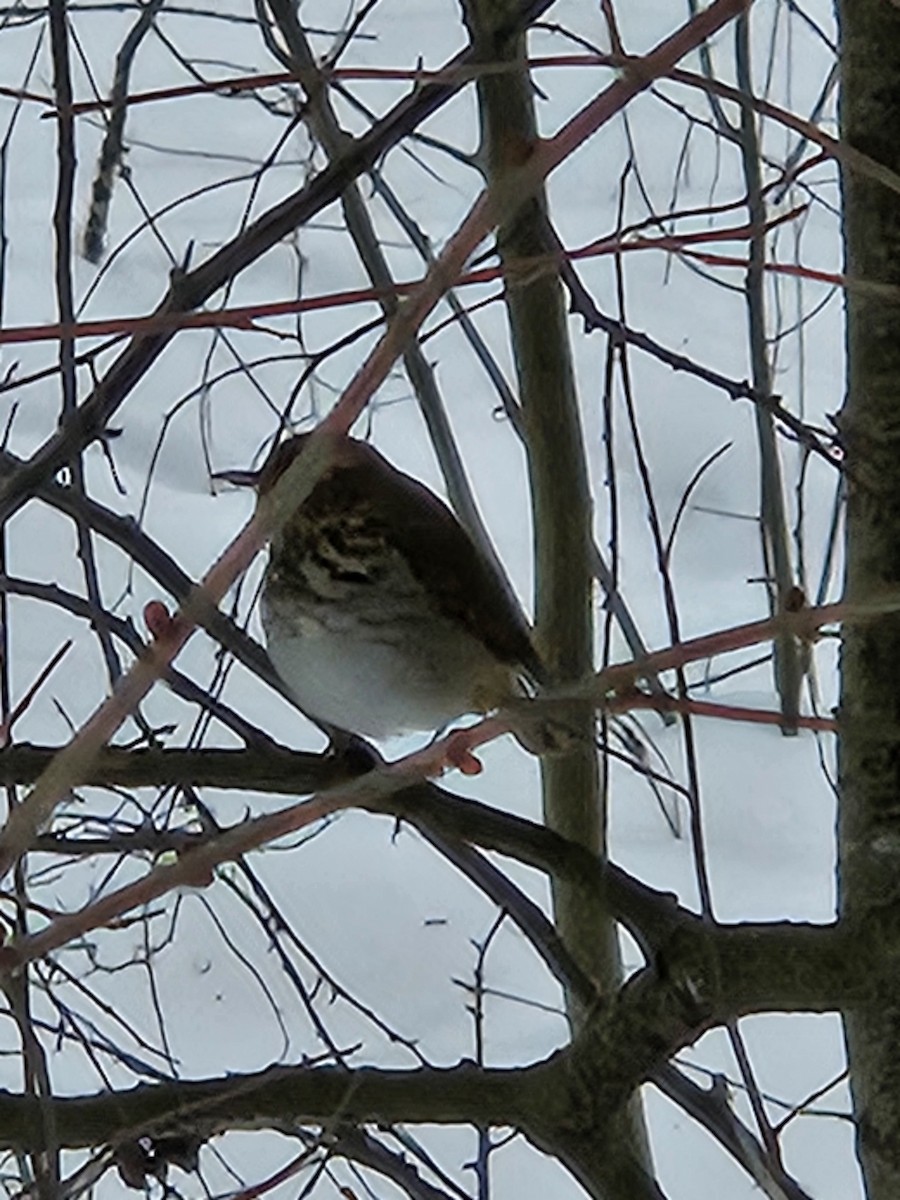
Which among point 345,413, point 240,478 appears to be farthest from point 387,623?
point 345,413

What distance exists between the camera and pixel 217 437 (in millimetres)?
3049

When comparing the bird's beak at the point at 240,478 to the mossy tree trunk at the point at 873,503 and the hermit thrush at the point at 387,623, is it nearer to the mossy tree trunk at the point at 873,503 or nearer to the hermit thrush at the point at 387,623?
the hermit thrush at the point at 387,623

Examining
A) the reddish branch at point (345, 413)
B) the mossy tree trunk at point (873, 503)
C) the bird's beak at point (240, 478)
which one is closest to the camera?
the reddish branch at point (345, 413)

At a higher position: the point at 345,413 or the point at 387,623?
the point at 387,623

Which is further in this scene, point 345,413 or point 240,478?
point 240,478

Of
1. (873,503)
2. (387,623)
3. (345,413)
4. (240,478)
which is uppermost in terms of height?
(240,478)

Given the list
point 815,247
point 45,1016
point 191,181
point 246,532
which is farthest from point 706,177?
point 246,532

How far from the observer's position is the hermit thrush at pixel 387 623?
1215mm

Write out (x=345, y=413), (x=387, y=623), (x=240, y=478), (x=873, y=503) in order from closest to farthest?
(x=345, y=413) → (x=873, y=503) → (x=387, y=623) → (x=240, y=478)

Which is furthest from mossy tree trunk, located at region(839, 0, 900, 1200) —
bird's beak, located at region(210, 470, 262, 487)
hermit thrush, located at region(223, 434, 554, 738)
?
bird's beak, located at region(210, 470, 262, 487)

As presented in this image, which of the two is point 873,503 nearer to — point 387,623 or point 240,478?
point 387,623

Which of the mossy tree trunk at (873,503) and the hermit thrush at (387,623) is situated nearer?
the mossy tree trunk at (873,503)

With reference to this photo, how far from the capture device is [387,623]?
4.00ft

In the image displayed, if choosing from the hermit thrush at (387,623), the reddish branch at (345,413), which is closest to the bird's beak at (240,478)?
the hermit thrush at (387,623)
